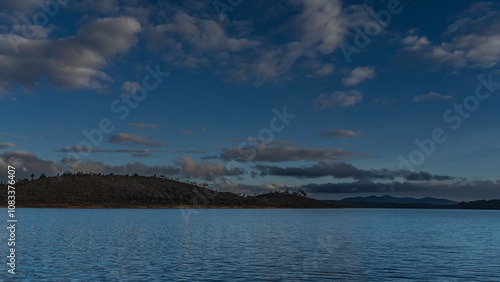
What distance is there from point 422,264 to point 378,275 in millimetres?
11961

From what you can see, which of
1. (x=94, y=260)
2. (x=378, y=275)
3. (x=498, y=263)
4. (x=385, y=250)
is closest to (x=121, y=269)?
(x=94, y=260)

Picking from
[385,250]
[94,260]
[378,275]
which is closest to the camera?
[378,275]

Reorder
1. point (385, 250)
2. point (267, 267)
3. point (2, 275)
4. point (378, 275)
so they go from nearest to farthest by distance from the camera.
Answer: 1. point (2, 275)
2. point (378, 275)
3. point (267, 267)
4. point (385, 250)

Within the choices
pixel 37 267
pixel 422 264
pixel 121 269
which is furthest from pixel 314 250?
pixel 37 267

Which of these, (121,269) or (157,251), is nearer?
(121,269)

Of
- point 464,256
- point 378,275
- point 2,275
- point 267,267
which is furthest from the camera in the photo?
point 464,256

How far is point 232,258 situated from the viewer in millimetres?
56469

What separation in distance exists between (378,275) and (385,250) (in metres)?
25.1

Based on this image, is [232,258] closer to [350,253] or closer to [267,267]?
[267,267]

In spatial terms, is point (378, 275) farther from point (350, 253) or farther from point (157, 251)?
point (157, 251)

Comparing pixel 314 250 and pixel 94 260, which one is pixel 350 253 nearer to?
pixel 314 250

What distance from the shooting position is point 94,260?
5356 centimetres

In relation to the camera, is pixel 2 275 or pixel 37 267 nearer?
pixel 2 275

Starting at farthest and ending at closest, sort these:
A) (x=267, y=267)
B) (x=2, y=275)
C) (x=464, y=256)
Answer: (x=464, y=256) < (x=267, y=267) < (x=2, y=275)
